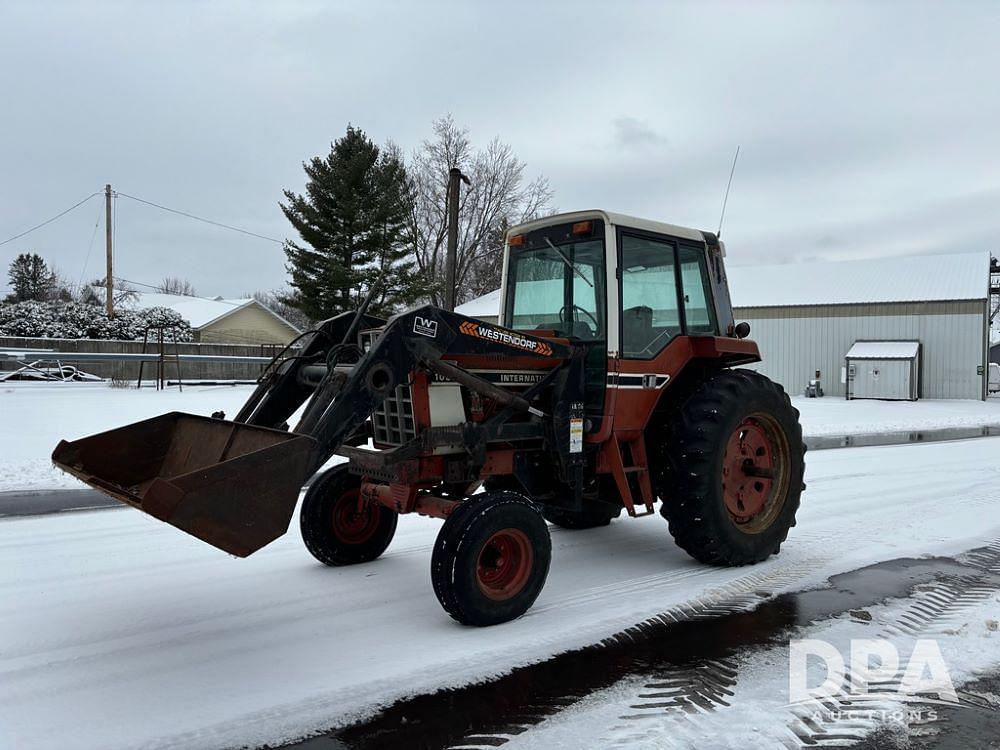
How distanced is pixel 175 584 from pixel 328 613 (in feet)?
Result: 4.03

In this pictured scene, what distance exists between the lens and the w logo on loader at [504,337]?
4590 millimetres

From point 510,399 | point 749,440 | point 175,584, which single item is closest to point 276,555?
point 175,584

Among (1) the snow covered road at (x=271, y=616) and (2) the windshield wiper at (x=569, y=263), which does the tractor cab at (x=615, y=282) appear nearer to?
(2) the windshield wiper at (x=569, y=263)

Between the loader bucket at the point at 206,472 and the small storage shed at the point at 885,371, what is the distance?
26.8 m

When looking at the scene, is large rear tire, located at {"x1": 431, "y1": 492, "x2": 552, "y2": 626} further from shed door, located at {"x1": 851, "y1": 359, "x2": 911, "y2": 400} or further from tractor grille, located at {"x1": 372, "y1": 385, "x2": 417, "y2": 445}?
shed door, located at {"x1": 851, "y1": 359, "x2": 911, "y2": 400}

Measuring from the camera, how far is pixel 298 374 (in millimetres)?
4961

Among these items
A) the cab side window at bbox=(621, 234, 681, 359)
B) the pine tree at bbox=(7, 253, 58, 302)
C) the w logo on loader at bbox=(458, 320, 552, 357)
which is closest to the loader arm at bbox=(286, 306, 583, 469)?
the w logo on loader at bbox=(458, 320, 552, 357)

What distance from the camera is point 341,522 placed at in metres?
5.50

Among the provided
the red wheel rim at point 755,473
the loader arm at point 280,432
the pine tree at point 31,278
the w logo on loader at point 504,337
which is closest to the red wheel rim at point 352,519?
the loader arm at point 280,432

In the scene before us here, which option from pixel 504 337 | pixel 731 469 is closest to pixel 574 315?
pixel 504 337

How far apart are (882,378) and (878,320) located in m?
2.68

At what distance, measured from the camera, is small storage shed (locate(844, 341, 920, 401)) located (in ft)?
86.7

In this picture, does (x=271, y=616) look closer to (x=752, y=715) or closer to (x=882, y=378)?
(x=752, y=715)

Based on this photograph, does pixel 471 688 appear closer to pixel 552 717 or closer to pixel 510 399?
pixel 552 717
